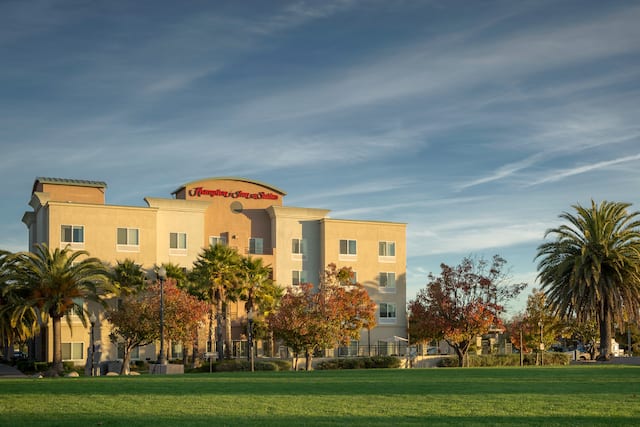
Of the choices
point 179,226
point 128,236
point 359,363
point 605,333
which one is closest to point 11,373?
point 128,236

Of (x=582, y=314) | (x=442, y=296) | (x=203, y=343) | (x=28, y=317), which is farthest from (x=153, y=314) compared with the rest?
(x=582, y=314)

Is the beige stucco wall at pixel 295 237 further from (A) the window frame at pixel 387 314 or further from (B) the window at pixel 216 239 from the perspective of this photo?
(A) the window frame at pixel 387 314

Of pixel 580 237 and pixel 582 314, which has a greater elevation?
pixel 580 237

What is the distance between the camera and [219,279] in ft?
219

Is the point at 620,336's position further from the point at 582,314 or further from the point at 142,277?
the point at 142,277

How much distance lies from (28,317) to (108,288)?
5.90 metres

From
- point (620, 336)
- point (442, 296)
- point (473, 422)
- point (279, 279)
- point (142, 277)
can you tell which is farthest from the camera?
point (620, 336)

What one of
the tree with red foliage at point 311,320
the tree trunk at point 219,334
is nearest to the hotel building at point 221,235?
the tree trunk at point 219,334

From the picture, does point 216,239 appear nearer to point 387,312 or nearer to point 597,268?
point 387,312

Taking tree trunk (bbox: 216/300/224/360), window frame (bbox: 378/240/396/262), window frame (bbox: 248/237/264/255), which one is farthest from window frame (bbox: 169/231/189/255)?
window frame (bbox: 378/240/396/262)

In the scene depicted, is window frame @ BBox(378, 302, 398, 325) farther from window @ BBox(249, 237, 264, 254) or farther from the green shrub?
the green shrub

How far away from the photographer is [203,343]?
73.8 m

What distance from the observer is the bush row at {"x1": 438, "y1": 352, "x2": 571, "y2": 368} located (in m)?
65.4

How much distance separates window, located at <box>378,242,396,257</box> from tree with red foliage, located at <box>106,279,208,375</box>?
2930 cm
